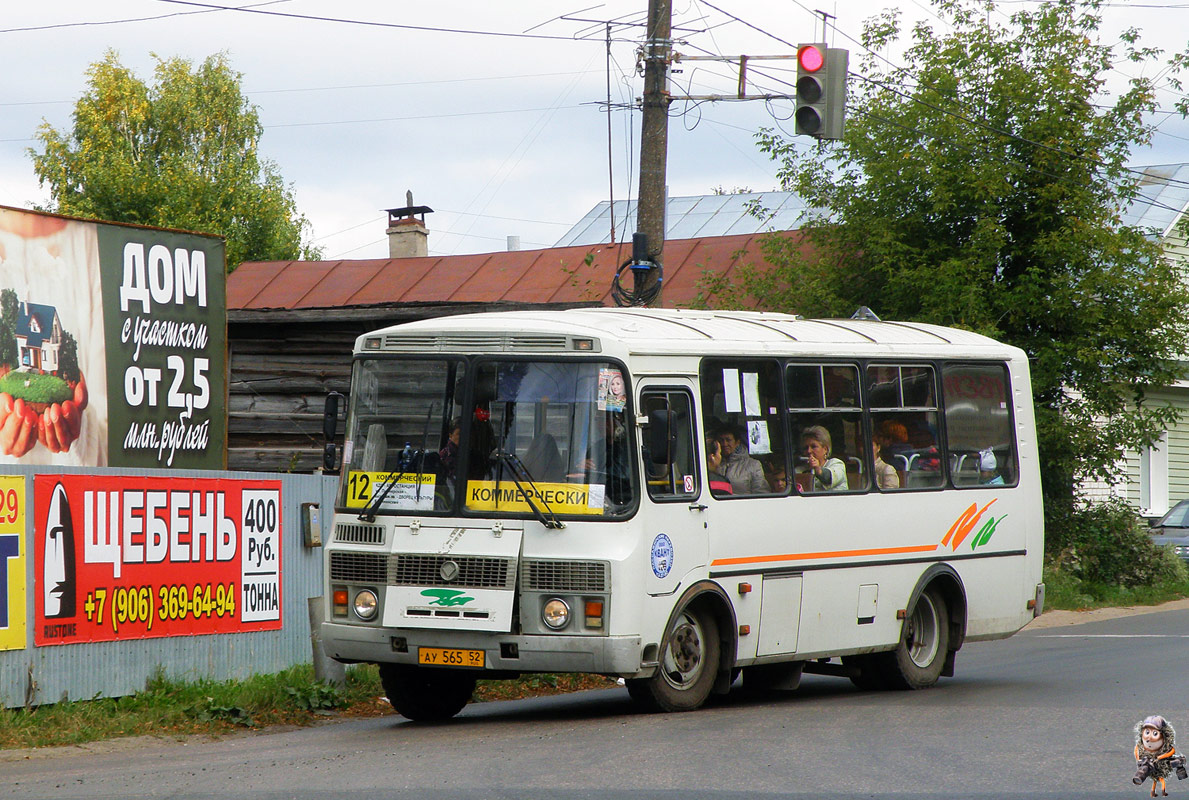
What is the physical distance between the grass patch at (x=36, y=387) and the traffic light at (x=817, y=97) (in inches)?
278

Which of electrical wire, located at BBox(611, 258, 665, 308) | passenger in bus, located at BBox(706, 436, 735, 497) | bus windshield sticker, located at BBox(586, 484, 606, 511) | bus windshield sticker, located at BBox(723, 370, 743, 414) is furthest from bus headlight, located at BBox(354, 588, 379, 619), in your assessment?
electrical wire, located at BBox(611, 258, 665, 308)

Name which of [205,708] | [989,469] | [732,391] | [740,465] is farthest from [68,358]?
[989,469]

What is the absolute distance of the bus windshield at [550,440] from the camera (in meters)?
10.1

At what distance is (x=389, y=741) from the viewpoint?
967 centimetres

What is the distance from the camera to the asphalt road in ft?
25.0

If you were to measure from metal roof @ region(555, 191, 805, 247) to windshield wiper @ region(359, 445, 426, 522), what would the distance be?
1130 inches

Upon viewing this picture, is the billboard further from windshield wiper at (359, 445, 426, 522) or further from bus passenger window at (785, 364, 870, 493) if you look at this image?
bus passenger window at (785, 364, 870, 493)

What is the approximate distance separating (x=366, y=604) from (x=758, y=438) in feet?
→ 10.1

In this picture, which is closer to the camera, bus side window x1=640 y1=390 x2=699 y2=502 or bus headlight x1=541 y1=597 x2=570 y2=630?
bus headlight x1=541 y1=597 x2=570 y2=630

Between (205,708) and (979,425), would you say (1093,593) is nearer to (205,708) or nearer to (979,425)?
(979,425)

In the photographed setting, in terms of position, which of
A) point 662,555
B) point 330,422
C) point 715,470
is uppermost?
point 330,422

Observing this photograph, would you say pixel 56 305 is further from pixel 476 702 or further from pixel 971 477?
pixel 971 477

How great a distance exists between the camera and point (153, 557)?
1143 cm

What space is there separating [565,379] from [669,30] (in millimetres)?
7210
